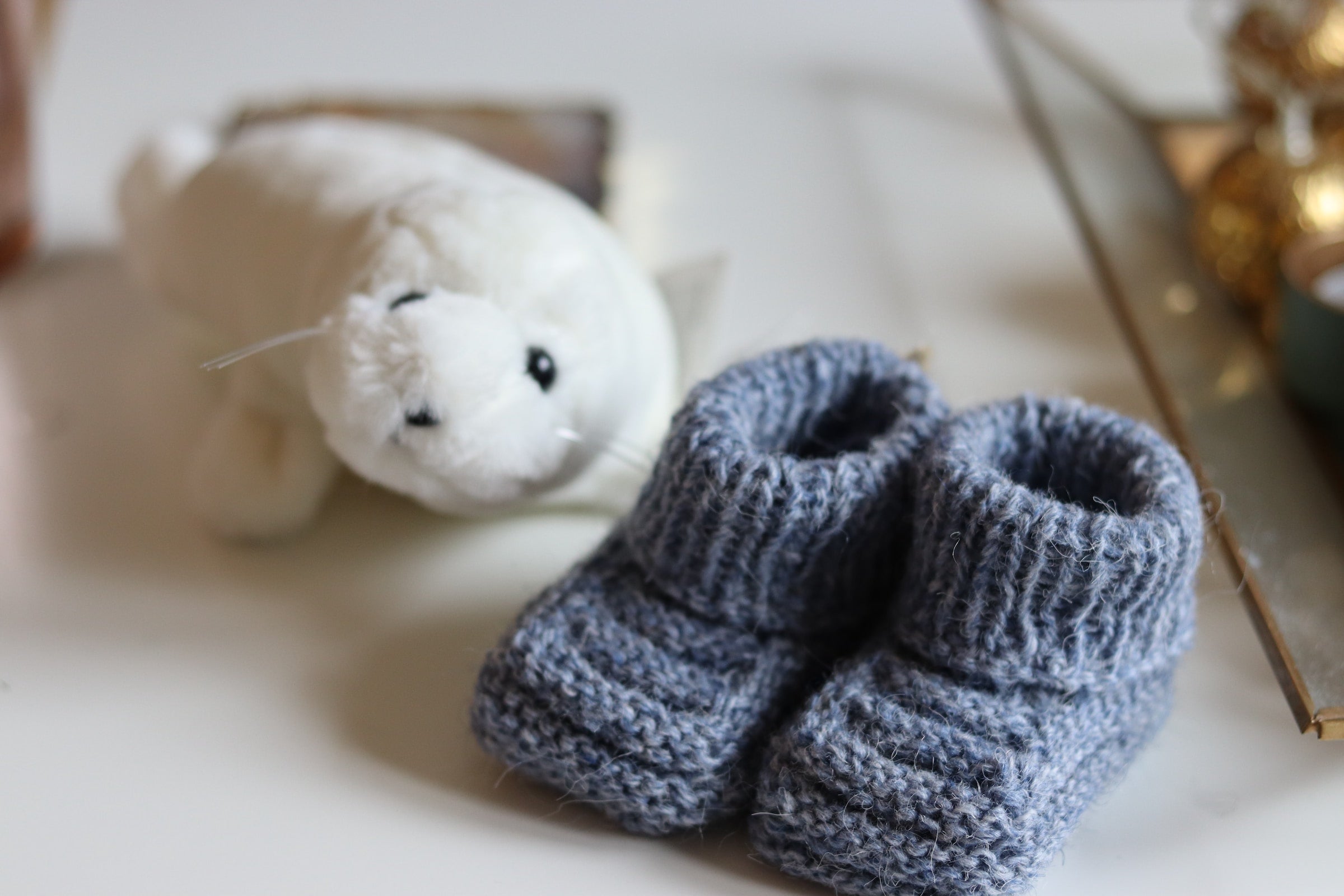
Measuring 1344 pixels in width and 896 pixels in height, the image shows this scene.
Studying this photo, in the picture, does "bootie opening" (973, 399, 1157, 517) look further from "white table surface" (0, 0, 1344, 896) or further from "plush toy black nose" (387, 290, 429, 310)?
"plush toy black nose" (387, 290, 429, 310)

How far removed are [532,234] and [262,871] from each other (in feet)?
1.18

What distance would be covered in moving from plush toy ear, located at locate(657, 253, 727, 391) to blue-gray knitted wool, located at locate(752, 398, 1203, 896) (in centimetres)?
31

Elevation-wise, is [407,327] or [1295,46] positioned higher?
[1295,46]

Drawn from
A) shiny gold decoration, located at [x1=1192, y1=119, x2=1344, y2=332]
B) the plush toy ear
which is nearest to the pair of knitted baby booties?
the plush toy ear

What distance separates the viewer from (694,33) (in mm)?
1539

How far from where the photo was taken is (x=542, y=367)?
2.22 ft

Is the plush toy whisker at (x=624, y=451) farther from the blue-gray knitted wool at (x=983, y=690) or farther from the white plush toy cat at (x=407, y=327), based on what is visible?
the blue-gray knitted wool at (x=983, y=690)

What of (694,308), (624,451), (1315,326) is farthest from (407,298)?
(1315,326)

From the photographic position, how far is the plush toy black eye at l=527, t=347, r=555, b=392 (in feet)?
2.21

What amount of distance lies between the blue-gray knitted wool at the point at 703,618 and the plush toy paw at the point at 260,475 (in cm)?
22

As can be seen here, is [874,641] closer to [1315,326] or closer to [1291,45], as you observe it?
[1315,326]

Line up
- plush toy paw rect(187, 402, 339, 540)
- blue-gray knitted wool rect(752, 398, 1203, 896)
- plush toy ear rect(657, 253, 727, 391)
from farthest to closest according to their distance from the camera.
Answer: plush toy ear rect(657, 253, 727, 391), plush toy paw rect(187, 402, 339, 540), blue-gray knitted wool rect(752, 398, 1203, 896)

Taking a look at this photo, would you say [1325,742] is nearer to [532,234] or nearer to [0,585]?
[532,234]

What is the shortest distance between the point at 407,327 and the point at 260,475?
0.22m
